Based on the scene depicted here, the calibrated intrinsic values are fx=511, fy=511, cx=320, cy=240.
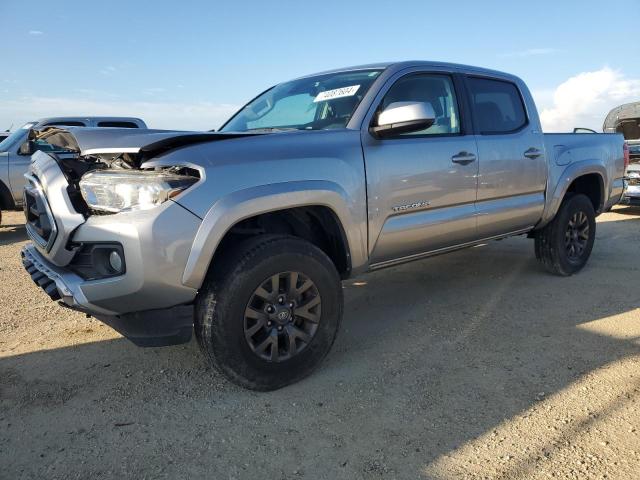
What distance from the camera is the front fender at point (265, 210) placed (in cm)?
251

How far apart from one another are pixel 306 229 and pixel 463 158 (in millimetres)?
1333

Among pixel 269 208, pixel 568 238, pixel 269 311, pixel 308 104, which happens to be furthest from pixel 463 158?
pixel 568 238

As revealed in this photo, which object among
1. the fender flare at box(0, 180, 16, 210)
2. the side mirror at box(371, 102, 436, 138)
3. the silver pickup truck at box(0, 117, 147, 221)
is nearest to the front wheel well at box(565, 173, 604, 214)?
the side mirror at box(371, 102, 436, 138)

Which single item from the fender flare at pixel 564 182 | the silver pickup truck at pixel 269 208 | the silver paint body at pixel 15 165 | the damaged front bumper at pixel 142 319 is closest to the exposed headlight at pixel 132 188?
the silver pickup truck at pixel 269 208

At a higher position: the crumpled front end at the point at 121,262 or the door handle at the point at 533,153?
the door handle at the point at 533,153

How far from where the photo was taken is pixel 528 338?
358 centimetres

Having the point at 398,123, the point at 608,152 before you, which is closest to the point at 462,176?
the point at 398,123

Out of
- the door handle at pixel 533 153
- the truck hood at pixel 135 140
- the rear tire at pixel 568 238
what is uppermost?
the truck hood at pixel 135 140

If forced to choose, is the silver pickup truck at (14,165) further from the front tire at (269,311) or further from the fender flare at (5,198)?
the front tire at (269,311)

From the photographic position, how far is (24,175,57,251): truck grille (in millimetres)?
2750

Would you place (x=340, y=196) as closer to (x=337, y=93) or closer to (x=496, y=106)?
(x=337, y=93)

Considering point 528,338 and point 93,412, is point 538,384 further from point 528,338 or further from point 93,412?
point 93,412

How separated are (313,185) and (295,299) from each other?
2.15ft

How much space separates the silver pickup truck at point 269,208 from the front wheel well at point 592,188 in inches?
62.6
